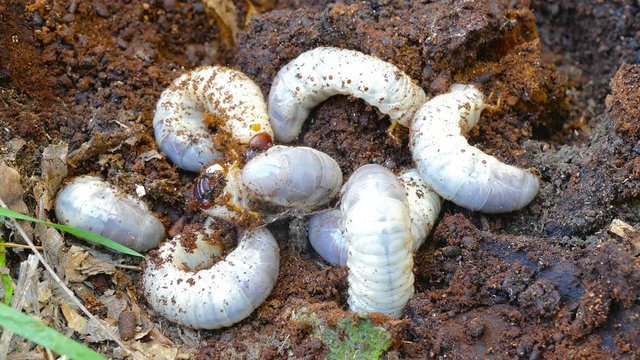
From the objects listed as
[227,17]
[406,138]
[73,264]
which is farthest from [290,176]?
[227,17]


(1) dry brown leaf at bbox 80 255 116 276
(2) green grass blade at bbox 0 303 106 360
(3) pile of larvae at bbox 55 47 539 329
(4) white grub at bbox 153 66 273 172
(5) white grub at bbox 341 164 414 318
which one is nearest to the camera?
(2) green grass blade at bbox 0 303 106 360

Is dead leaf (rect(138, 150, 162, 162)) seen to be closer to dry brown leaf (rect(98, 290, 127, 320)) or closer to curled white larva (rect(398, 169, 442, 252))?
dry brown leaf (rect(98, 290, 127, 320))

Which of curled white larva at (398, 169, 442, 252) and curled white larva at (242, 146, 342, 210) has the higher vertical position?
curled white larva at (242, 146, 342, 210)

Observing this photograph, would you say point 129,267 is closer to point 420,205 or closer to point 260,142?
point 260,142

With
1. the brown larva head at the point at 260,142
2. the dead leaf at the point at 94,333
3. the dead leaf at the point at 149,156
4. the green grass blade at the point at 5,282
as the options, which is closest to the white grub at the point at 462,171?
the brown larva head at the point at 260,142

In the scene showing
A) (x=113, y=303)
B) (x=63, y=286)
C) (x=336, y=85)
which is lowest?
(x=113, y=303)

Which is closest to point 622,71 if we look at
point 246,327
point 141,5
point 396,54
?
point 396,54

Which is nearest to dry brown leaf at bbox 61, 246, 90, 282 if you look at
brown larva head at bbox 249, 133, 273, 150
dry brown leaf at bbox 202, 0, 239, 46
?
brown larva head at bbox 249, 133, 273, 150
